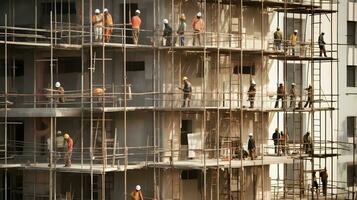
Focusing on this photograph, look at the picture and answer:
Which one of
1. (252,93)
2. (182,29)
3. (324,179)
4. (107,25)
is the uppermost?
(107,25)

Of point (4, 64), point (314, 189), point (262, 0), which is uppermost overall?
point (262, 0)

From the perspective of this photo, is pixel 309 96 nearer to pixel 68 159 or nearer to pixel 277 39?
pixel 277 39

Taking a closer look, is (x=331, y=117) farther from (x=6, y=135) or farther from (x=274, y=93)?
(x=6, y=135)

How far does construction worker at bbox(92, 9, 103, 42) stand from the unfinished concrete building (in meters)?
0.31

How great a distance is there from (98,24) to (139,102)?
4.05 meters

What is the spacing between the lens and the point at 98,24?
4391 centimetres

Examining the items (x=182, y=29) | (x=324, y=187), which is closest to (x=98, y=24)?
(x=182, y=29)

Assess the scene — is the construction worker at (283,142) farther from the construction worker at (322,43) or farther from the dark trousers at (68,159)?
the dark trousers at (68,159)

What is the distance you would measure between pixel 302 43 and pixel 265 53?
3.38m

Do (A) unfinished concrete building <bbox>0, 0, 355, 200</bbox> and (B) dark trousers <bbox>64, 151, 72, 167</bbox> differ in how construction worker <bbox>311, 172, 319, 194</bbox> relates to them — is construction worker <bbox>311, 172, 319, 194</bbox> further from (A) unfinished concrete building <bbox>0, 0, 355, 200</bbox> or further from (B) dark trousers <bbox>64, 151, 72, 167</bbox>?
(B) dark trousers <bbox>64, 151, 72, 167</bbox>

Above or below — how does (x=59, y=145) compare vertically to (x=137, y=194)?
above

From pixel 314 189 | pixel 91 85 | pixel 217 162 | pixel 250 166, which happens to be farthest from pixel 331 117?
pixel 91 85

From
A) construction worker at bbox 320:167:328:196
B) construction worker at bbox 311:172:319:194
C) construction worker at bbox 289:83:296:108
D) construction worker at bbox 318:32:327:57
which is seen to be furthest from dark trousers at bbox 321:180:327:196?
construction worker at bbox 318:32:327:57

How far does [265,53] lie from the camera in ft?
156
